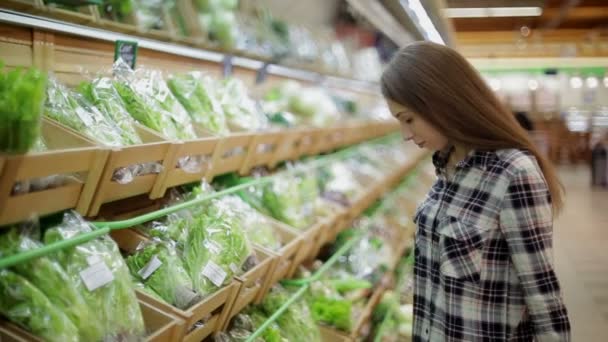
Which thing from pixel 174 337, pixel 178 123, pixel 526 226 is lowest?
pixel 174 337

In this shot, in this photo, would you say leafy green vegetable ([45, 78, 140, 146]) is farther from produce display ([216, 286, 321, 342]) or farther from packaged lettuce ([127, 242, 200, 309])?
produce display ([216, 286, 321, 342])

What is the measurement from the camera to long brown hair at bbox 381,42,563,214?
1862mm

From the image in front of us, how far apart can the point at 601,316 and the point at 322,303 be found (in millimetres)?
3404

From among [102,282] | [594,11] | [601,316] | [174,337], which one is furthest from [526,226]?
[594,11]

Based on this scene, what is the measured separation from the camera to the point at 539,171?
1866 mm

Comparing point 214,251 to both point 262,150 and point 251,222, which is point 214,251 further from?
point 262,150

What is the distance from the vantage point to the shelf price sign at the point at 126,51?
2.14 m

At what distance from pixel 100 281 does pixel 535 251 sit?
45.3 inches

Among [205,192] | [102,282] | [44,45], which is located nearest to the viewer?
[102,282]

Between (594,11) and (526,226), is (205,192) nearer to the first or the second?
(526,226)

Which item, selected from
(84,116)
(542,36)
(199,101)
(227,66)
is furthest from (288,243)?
(542,36)

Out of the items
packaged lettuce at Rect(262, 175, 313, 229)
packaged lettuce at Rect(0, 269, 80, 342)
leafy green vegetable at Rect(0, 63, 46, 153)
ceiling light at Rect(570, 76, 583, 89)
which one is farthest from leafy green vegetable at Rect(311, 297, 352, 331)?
ceiling light at Rect(570, 76, 583, 89)

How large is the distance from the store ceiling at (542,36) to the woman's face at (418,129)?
1234 centimetres

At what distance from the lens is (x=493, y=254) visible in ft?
6.18
